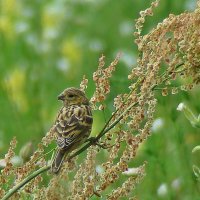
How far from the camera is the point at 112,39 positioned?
5.90 meters

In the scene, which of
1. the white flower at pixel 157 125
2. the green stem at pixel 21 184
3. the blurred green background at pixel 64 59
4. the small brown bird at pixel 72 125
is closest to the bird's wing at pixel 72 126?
the small brown bird at pixel 72 125

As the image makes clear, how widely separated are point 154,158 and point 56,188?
1438 mm

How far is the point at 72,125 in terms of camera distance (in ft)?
8.62

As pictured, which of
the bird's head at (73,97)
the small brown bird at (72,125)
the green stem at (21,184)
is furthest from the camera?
the bird's head at (73,97)

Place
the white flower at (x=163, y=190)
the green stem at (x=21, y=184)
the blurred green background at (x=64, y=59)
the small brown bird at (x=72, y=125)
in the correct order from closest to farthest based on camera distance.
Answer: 1. the green stem at (x=21, y=184)
2. the small brown bird at (x=72, y=125)
3. the white flower at (x=163, y=190)
4. the blurred green background at (x=64, y=59)

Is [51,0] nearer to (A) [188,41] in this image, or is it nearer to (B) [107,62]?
(B) [107,62]

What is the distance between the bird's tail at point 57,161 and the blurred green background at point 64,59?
1.30 metres

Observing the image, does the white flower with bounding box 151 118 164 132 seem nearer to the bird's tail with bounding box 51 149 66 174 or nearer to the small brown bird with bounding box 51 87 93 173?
the small brown bird with bounding box 51 87 93 173

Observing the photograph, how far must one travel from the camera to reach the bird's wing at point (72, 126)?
2523 mm

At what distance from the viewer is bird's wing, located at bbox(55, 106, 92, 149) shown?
99.3 inches

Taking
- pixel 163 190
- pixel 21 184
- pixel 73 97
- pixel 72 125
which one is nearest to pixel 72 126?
pixel 72 125

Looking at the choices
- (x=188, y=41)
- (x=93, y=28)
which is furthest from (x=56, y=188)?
(x=93, y=28)

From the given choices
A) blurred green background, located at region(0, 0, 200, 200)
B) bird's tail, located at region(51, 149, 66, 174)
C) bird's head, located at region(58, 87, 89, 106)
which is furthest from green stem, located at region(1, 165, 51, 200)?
blurred green background, located at region(0, 0, 200, 200)

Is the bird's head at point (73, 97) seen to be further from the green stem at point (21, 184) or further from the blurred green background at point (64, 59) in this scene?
the blurred green background at point (64, 59)
